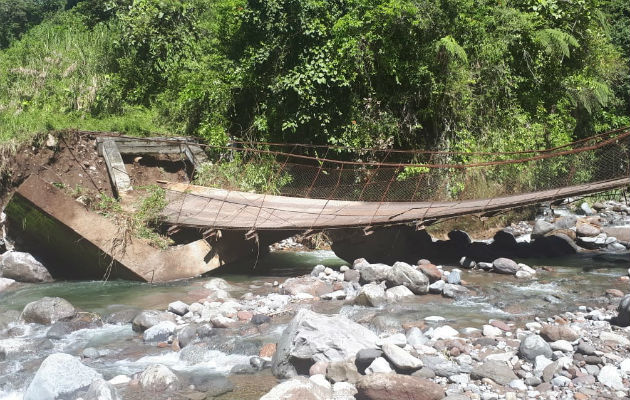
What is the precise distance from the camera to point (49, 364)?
12.4ft

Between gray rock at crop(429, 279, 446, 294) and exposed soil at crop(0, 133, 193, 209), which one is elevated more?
exposed soil at crop(0, 133, 193, 209)

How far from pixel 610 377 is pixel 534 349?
0.48 metres

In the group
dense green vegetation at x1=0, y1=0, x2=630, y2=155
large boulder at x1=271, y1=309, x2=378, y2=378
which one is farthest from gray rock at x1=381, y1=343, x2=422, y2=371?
dense green vegetation at x1=0, y1=0, x2=630, y2=155

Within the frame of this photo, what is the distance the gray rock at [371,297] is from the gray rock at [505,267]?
1.82m

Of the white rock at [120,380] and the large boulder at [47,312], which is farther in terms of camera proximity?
the large boulder at [47,312]

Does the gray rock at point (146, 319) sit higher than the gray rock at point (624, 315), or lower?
lower

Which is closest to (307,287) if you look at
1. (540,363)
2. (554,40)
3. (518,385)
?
(540,363)

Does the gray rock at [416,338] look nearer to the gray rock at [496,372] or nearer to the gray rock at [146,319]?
the gray rock at [496,372]

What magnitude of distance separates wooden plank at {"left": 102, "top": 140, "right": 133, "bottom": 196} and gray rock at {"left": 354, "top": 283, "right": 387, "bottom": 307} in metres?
3.80

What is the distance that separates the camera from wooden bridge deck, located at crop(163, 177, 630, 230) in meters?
6.88

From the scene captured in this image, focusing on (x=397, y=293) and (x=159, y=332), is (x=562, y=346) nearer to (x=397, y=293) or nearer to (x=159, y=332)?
(x=397, y=293)

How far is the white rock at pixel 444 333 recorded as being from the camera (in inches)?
181

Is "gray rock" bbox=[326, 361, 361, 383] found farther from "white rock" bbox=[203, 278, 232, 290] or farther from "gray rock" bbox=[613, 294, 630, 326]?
"white rock" bbox=[203, 278, 232, 290]

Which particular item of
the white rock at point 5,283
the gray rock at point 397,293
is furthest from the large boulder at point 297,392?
the white rock at point 5,283
